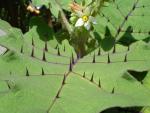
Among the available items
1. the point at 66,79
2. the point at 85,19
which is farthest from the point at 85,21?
the point at 66,79

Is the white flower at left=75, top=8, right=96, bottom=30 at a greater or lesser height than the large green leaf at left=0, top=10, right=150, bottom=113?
greater

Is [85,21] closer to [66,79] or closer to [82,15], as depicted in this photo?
[82,15]

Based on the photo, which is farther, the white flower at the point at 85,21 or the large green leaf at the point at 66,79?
the white flower at the point at 85,21

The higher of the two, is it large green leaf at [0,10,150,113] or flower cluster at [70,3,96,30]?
flower cluster at [70,3,96,30]

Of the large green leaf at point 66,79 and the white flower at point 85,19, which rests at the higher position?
the white flower at point 85,19

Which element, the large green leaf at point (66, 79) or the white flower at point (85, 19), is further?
the white flower at point (85, 19)

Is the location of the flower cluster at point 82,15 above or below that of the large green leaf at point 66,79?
above

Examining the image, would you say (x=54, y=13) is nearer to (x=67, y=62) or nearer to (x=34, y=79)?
(x=67, y=62)

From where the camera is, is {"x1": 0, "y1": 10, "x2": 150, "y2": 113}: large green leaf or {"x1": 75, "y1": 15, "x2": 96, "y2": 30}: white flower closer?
{"x1": 0, "y1": 10, "x2": 150, "y2": 113}: large green leaf
